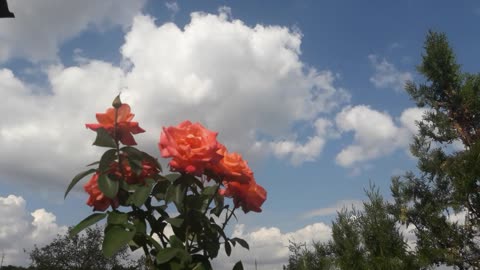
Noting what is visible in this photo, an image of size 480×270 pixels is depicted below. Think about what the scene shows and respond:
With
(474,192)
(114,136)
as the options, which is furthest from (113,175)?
(474,192)

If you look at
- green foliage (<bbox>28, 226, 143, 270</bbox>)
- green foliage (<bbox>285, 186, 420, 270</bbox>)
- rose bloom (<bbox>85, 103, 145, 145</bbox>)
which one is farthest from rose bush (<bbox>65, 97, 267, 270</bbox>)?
green foliage (<bbox>28, 226, 143, 270</bbox>)

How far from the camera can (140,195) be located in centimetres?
126

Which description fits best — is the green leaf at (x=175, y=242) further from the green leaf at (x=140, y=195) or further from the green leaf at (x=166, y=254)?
the green leaf at (x=140, y=195)

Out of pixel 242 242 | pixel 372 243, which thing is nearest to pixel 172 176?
pixel 242 242

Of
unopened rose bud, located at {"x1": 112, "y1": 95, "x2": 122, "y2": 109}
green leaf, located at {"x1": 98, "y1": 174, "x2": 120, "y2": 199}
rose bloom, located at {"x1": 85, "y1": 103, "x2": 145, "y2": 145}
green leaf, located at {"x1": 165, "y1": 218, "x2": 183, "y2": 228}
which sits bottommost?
green leaf, located at {"x1": 165, "y1": 218, "x2": 183, "y2": 228}

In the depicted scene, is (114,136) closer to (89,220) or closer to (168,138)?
(168,138)

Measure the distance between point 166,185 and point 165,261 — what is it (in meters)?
0.28

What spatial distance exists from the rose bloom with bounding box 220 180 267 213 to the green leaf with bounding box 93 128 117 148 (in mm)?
402

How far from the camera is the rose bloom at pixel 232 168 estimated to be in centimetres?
135

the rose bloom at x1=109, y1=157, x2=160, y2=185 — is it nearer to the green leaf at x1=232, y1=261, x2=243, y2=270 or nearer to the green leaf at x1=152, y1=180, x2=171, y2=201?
the green leaf at x1=152, y1=180, x2=171, y2=201

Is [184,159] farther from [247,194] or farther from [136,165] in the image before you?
[247,194]

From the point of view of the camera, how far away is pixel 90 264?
42.3 metres

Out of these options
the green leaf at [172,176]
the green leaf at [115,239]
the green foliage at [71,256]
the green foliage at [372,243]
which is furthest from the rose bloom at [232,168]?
the green foliage at [71,256]

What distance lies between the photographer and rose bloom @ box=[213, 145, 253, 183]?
135cm
